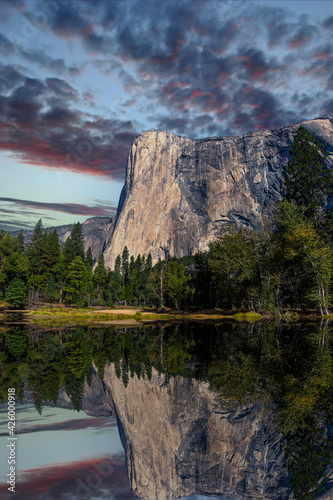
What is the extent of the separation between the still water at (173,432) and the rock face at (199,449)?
2 cm

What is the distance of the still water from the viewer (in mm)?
6133

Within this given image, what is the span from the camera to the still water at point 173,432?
613 centimetres

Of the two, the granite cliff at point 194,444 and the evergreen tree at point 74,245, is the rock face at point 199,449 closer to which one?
the granite cliff at point 194,444

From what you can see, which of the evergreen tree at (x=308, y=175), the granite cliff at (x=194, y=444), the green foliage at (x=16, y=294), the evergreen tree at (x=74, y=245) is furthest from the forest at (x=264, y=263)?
the granite cliff at (x=194, y=444)

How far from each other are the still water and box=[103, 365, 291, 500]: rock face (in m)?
0.02

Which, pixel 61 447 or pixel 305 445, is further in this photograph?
pixel 61 447

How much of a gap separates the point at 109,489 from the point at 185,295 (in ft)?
207

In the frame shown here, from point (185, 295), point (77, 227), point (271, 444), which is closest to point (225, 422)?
point (271, 444)

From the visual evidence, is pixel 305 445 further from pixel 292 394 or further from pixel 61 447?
pixel 61 447

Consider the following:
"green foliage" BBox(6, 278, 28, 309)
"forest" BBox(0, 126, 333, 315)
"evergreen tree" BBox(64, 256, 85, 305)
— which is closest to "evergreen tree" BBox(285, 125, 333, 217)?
"forest" BBox(0, 126, 333, 315)

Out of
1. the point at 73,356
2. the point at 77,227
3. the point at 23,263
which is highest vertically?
the point at 77,227

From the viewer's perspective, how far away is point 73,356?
1894cm

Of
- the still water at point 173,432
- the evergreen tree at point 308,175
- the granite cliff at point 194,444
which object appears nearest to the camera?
the still water at point 173,432

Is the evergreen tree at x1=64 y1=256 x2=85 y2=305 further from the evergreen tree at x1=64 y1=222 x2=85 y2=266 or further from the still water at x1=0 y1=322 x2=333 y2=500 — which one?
the still water at x1=0 y1=322 x2=333 y2=500
